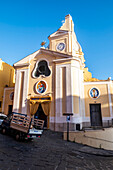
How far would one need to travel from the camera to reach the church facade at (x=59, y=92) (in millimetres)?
16062

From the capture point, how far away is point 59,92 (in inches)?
653

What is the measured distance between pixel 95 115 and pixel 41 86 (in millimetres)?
8366

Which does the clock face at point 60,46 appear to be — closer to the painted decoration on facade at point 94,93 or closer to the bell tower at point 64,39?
the bell tower at point 64,39

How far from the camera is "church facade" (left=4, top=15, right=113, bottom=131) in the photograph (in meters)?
16.1

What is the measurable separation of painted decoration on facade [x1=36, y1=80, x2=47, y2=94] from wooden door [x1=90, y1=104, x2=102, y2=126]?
701cm

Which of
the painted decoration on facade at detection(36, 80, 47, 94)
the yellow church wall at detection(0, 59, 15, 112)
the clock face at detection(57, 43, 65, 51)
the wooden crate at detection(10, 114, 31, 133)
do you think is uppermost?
the clock face at detection(57, 43, 65, 51)

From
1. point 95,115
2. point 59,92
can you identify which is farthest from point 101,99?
point 59,92

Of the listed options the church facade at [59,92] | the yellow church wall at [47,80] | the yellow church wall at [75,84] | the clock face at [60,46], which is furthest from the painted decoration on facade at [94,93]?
the clock face at [60,46]

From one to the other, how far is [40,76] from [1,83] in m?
9.21

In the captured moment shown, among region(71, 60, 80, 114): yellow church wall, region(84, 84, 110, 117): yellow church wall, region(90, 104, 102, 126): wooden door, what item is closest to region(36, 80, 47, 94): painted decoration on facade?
region(71, 60, 80, 114): yellow church wall

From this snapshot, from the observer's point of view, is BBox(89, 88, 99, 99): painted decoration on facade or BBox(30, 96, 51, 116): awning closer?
BBox(30, 96, 51, 116): awning

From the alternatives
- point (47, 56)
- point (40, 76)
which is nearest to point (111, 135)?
point (40, 76)

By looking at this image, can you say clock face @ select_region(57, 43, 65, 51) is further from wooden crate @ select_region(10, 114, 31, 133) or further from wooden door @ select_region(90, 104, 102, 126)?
wooden crate @ select_region(10, 114, 31, 133)

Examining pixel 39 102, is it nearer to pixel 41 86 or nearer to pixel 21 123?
A: pixel 41 86
